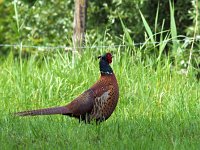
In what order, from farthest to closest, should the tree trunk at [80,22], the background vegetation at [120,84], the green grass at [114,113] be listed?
the tree trunk at [80,22] → the background vegetation at [120,84] → the green grass at [114,113]

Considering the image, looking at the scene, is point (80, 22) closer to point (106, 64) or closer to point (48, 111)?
point (106, 64)

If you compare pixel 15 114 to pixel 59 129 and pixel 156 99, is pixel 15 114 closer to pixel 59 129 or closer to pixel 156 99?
pixel 59 129

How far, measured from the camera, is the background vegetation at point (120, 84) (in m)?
5.73

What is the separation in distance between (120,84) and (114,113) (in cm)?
108

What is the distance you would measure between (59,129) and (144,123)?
0.79m

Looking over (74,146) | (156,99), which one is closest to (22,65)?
(156,99)

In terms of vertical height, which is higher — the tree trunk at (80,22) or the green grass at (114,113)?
the tree trunk at (80,22)

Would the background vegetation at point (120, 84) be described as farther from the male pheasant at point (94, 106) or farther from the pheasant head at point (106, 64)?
the pheasant head at point (106, 64)

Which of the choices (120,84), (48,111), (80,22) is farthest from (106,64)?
(80,22)

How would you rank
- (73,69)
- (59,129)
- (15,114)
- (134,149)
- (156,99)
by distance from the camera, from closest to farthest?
(134,149), (59,129), (15,114), (156,99), (73,69)

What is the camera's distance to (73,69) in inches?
331

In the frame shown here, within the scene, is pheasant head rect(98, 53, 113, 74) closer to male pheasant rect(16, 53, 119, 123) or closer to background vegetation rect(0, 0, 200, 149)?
male pheasant rect(16, 53, 119, 123)

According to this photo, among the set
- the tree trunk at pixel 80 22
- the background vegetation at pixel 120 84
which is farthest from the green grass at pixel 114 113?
the tree trunk at pixel 80 22

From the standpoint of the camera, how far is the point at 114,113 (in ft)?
23.1
